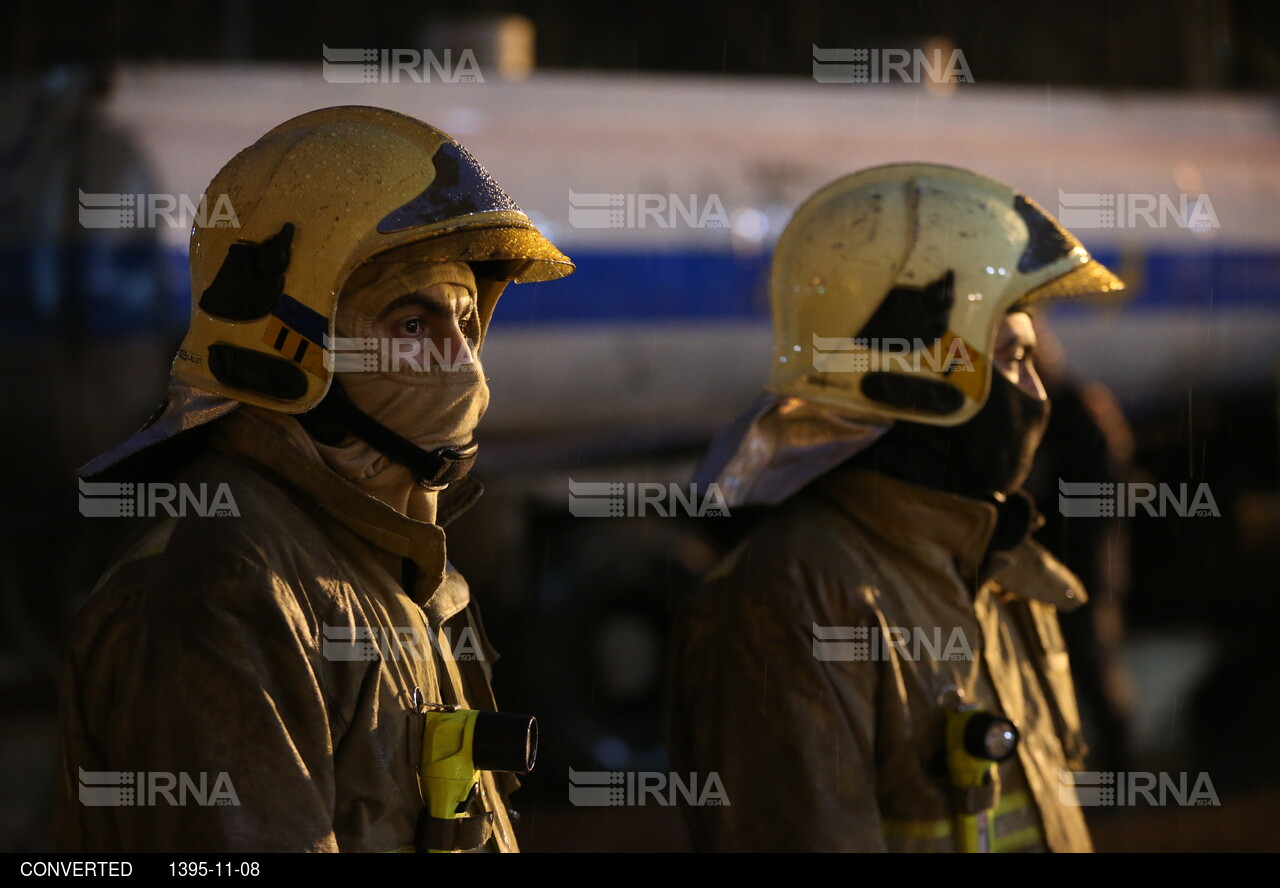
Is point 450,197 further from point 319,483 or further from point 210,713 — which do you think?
point 210,713

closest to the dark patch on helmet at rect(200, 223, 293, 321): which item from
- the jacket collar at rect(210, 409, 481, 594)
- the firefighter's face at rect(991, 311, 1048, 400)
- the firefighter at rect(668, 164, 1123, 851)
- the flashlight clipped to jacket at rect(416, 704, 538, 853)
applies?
the jacket collar at rect(210, 409, 481, 594)

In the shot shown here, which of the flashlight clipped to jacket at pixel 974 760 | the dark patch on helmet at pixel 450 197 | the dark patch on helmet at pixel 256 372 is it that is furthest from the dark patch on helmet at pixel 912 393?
the dark patch on helmet at pixel 256 372

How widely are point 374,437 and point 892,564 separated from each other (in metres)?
1.16

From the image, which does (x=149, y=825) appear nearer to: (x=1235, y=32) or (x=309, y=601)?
(x=309, y=601)

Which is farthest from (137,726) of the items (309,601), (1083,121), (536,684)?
(1083,121)

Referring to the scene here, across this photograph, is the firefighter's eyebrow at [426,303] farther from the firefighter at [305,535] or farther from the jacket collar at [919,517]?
the jacket collar at [919,517]

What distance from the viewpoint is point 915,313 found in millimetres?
3305

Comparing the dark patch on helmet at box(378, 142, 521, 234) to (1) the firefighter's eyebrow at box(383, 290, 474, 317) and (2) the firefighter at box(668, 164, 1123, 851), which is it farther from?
(2) the firefighter at box(668, 164, 1123, 851)

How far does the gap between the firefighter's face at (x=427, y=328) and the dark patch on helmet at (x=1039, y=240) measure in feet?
4.42

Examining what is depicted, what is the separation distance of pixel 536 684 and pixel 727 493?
463 cm

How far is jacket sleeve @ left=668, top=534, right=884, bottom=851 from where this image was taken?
281cm

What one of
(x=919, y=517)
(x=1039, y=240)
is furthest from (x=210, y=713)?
(x=1039, y=240)

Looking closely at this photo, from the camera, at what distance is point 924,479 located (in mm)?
3256

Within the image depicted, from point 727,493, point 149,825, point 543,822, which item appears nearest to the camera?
point 149,825
